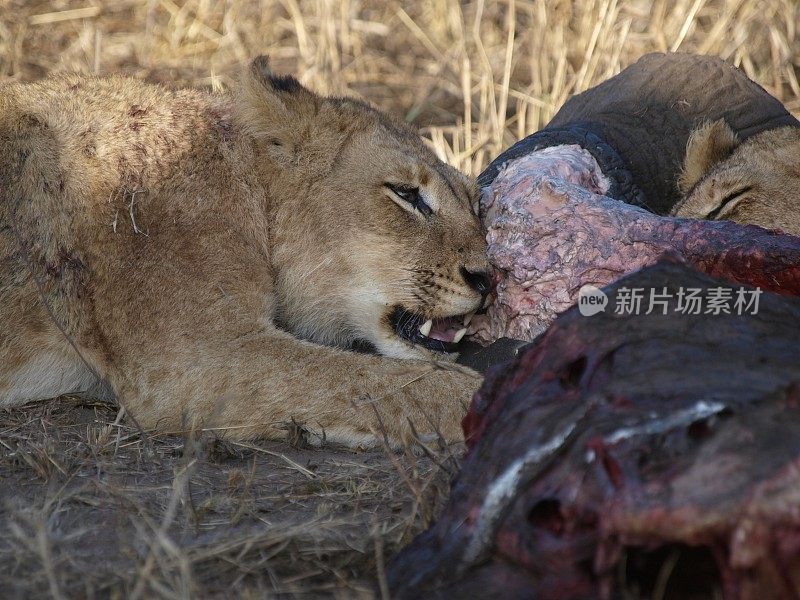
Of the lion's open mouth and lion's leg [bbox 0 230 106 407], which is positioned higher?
lion's leg [bbox 0 230 106 407]

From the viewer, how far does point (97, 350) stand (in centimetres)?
366

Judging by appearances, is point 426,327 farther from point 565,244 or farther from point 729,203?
point 729,203

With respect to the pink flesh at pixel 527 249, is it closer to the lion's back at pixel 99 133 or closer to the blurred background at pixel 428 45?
the lion's back at pixel 99 133

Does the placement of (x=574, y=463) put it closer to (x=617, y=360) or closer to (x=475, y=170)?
(x=617, y=360)

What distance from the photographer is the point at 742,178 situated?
172 inches

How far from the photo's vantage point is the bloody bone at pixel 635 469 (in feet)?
5.40

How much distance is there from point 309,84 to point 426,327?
402 centimetres

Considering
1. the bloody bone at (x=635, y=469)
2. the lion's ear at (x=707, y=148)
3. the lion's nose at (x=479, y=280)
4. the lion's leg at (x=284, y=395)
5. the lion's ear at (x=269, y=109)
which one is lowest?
the lion's leg at (x=284, y=395)

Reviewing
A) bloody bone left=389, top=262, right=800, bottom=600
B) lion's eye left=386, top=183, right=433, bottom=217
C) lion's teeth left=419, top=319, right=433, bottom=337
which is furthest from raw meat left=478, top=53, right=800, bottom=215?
bloody bone left=389, top=262, right=800, bottom=600

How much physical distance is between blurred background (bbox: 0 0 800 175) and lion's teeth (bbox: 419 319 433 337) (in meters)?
2.76

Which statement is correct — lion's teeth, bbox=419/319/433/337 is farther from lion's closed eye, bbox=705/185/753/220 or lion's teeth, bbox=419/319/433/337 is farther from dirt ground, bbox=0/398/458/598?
lion's closed eye, bbox=705/185/753/220

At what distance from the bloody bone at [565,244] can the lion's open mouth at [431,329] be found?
0.07m

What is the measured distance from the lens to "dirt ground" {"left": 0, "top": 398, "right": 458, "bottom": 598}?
2.16 m

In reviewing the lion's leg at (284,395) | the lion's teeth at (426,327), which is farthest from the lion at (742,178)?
the lion's leg at (284,395)
